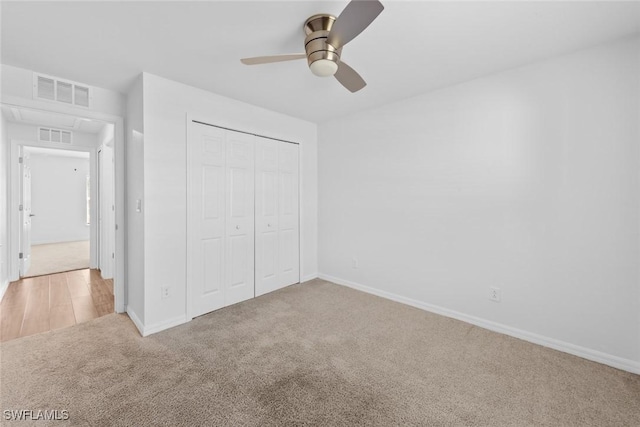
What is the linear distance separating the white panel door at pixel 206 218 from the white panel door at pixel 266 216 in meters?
0.47

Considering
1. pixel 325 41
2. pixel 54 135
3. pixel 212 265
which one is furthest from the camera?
pixel 54 135

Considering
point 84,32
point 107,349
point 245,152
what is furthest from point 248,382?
point 84,32

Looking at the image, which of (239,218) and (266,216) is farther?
(266,216)

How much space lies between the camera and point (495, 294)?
2.54m

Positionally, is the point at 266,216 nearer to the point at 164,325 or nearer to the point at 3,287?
the point at 164,325

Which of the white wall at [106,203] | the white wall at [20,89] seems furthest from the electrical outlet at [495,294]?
the white wall at [106,203]

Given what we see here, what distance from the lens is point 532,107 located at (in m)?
2.30

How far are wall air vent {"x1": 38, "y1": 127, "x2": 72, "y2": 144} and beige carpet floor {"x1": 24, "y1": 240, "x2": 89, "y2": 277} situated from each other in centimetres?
206

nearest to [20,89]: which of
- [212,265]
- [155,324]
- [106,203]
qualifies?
[106,203]

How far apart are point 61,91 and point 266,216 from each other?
7.39 feet

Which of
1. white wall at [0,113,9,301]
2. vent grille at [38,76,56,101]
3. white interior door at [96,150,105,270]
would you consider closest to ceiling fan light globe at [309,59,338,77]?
vent grille at [38,76,56,101]

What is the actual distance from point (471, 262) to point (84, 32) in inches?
142

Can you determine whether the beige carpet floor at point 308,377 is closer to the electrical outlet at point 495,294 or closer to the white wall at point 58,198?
the electrical outlet at point 495,294

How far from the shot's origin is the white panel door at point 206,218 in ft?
9.06
